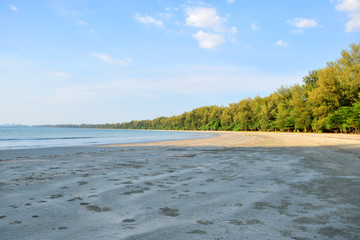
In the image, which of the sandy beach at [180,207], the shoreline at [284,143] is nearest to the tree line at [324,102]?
the shoreline at [284,143]

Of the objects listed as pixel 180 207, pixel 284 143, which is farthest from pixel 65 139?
pixel 180 207

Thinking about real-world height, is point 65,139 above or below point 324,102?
below

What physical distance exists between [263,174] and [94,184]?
5.42 metres

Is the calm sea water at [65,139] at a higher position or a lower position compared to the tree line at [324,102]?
lower

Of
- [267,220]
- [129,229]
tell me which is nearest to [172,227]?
[129,229]

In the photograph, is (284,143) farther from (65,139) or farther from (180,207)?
(65,139)

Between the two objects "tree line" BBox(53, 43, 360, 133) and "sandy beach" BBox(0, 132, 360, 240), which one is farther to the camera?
"tree line" BBox(53, 43, 360, 133)

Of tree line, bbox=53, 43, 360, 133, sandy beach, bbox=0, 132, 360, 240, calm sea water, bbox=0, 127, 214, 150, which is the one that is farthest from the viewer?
tree line, bbox=53, 43, 360, 133

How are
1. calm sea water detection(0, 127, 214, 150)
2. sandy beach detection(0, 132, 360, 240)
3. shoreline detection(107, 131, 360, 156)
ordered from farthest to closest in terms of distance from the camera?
calm sea water detection(0, 127, 214, 150)
shoreline detection(107, 131, 360, 156)
sandy beach detection(0, 132, 360, 240)

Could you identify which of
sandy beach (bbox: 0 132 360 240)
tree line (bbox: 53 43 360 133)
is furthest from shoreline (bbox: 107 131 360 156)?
tree line (bbox: 53 43 360 133)

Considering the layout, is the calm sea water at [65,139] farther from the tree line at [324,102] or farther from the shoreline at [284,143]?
the tree line at [324,102]

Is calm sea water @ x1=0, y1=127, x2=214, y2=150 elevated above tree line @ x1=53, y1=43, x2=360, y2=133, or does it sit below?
below

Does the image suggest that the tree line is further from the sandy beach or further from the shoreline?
the sandy beach

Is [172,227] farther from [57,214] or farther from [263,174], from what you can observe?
[263,174]
